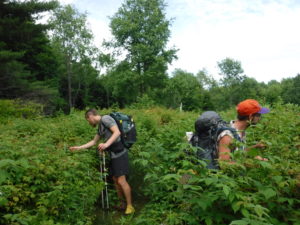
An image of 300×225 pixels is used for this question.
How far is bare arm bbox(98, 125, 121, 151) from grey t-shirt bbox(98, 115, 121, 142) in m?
0.08

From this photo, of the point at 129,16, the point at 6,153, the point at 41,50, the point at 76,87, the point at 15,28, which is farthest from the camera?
the point at 76,87

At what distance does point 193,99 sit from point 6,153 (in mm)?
55381

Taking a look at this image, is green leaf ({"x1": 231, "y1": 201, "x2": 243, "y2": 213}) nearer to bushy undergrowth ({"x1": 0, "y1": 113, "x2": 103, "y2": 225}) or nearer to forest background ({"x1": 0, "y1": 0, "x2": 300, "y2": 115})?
bushy undergrowth ({"x1": 0, "y1": 113, "x2": 103, "y2": 225})

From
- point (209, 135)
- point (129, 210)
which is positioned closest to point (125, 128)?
point (129, 210)

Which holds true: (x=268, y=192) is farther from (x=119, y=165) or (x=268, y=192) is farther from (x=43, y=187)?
(x=119, y=165)

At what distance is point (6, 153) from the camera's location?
11.3 feet

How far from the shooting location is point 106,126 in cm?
478

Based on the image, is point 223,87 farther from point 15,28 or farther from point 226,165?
point 226,165

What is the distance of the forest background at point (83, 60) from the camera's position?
21766 mm

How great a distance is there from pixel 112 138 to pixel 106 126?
0.27 metres

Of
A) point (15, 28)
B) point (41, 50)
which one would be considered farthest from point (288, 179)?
point (41, 50)

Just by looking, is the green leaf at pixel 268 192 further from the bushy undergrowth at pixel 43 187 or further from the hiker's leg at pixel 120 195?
the hiker's leg at pixel 120 195

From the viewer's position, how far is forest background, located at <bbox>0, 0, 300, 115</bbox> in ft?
71.4

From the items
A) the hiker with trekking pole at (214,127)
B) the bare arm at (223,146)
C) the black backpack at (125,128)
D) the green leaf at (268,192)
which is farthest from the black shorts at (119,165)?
the green leaf at (268,192)
